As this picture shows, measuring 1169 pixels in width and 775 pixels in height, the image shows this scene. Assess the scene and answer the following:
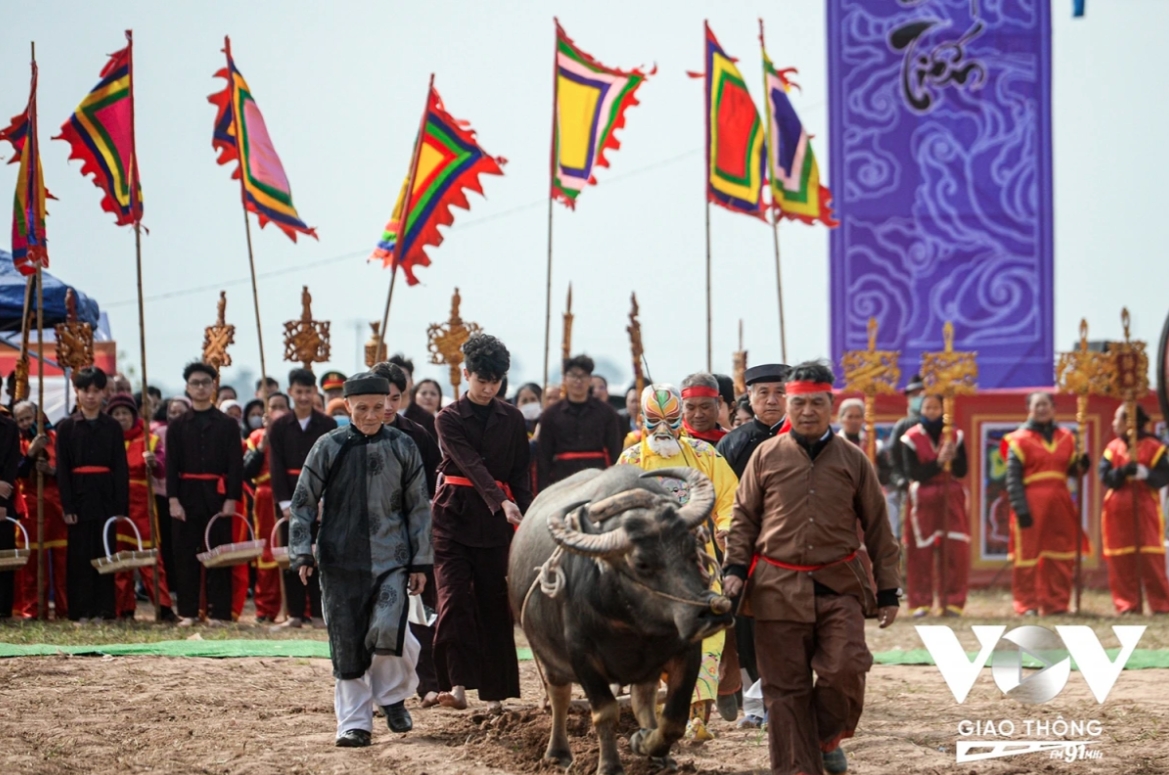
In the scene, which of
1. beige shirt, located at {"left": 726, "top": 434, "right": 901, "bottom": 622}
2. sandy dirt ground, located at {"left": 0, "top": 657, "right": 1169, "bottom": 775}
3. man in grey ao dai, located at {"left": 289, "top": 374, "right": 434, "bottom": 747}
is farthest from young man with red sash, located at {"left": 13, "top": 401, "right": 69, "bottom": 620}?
beige shirt, located at {"left": 726, "top": 434, "right": 901, "bottom": 622}

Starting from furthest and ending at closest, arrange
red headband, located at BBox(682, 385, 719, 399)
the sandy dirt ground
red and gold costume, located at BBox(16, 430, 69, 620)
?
red and gold costume, located at BBox(16, 430, 69, 620), red headband, located at BBox(682, 385, 719, 399), the sandy dirt ground

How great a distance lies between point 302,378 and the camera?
41.7ft

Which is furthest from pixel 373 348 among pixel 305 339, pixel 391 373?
pixel 391 373

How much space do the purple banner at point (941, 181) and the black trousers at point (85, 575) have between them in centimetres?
898

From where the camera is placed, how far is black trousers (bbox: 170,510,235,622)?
516 inches

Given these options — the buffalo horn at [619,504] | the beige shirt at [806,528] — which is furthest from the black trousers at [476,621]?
the beige shirt at [806,528]

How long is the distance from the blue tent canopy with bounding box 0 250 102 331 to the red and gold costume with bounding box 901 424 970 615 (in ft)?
27.1

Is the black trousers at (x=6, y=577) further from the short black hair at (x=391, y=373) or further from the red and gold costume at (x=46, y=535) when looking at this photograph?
the short black hair at (x=391, y=373)

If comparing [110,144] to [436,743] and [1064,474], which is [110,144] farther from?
[1064,474]

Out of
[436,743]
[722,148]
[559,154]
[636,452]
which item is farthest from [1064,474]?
[436,743]

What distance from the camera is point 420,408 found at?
12.3 meters

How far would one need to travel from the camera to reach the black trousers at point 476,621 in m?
8.49

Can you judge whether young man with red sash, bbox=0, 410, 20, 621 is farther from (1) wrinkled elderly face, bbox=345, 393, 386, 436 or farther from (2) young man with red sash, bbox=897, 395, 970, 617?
(2) young man with red sash, bbox=897, 395, 970, 617

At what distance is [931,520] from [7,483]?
28.2ft
